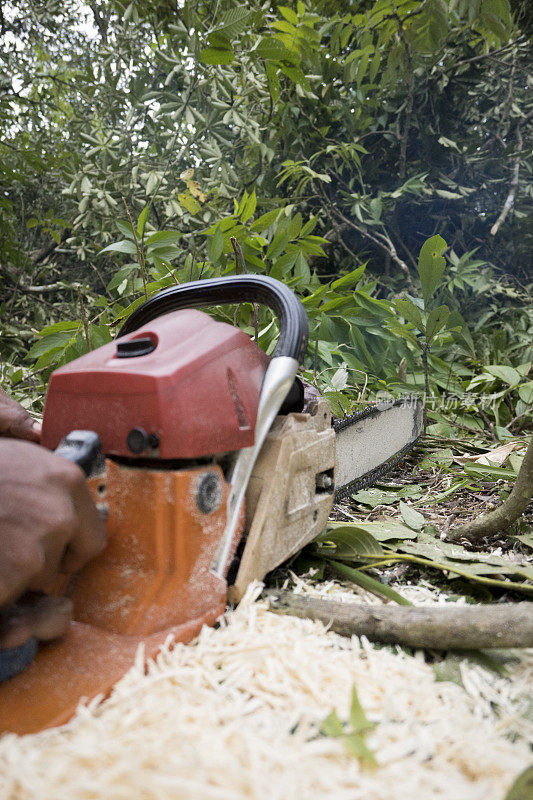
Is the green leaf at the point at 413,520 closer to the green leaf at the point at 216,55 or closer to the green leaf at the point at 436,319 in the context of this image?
the green leaf at the point at 436,319

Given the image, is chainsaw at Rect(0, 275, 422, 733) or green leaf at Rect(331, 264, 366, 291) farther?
green leaf at Rect(331, 264, 366, 291)

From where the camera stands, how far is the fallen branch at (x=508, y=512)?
5.34 feet

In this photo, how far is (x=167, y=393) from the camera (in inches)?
40.5

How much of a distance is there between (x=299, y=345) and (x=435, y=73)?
4206 millimetres

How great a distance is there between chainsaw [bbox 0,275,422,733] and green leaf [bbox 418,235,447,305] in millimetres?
1545

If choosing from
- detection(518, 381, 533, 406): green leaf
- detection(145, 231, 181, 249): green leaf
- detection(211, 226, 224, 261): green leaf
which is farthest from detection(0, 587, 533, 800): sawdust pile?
detection(518, 381, 533, 406): green leaf

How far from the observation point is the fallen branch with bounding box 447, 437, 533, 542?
5.34ft

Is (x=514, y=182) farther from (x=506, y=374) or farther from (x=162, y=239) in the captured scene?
(x=162, y=239)

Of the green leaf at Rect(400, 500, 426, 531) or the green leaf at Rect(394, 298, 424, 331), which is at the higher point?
the green leaf at Rect(394, 298, 424, 331)

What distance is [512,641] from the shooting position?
1036mm

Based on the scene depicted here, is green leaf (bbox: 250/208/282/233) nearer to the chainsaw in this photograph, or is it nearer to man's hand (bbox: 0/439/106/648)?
the chainsaw

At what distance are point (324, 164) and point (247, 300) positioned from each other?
3696mm

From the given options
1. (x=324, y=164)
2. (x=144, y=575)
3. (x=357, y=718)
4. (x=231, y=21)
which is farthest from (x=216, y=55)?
(x=357, y=718)

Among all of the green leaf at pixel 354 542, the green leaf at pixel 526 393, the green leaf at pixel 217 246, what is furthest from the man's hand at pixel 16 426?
the green leaf at pixel 526 393
